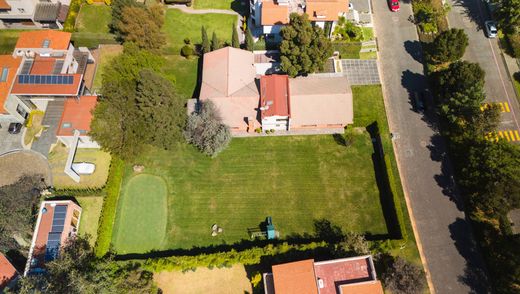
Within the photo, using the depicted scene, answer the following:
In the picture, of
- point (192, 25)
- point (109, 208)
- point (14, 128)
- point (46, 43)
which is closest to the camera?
point (109, 208)

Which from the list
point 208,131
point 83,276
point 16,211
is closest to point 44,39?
point 16,211

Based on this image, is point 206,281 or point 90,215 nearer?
point 206,281

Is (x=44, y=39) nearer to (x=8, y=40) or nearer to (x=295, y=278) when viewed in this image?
(x=8, y=40)

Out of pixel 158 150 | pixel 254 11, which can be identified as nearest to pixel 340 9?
pixel 254 11

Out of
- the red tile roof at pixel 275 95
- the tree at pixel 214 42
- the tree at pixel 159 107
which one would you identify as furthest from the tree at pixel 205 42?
the red tile roof at pixel 275 95

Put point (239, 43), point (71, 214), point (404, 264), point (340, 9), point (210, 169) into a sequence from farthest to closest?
point (239, 43), point (340, 9), point (210, 169), point (71, 214), point (404, 264)

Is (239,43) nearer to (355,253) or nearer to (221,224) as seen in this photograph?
(221,224)

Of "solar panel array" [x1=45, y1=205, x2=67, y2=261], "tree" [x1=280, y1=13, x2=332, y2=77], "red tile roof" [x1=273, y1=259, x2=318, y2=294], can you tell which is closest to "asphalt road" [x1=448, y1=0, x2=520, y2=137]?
"tree" [x1=280, y1=13, x2=332, y2=77]

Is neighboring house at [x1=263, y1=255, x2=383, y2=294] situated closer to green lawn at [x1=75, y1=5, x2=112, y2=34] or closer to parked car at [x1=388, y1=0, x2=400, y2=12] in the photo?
parked car at [x1=388, y1=0, x2=400, y2=12]
